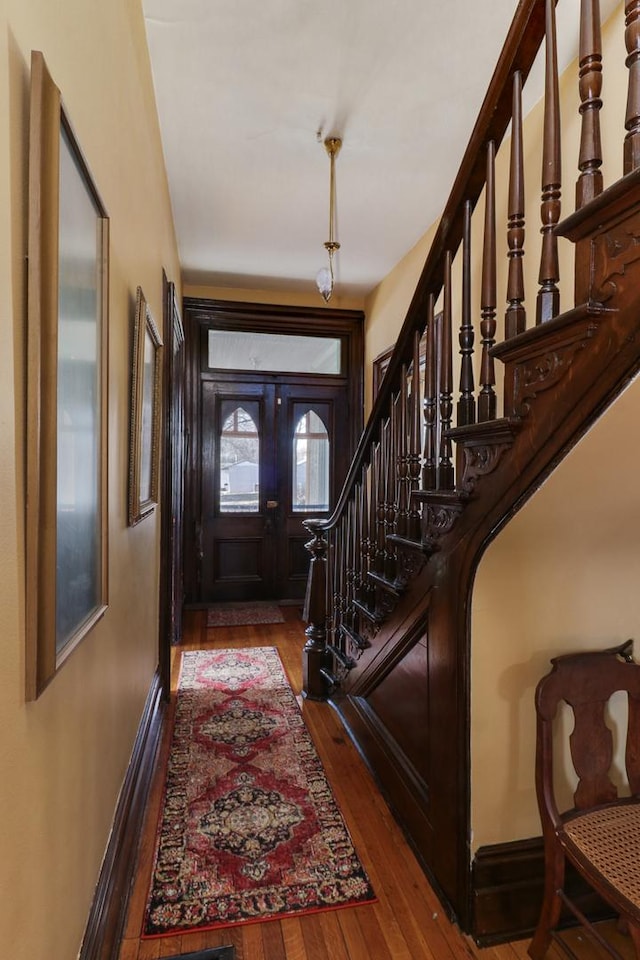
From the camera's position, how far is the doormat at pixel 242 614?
4.49 meters

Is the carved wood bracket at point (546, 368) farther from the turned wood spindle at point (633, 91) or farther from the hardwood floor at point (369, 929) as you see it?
the hardwood floor at point (369, 929)

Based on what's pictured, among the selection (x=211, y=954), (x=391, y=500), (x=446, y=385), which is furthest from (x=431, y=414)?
(x=211, y=954)

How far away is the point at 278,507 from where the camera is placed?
505 centimetres

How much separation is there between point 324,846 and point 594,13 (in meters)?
2.35

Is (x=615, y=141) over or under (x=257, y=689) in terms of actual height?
over

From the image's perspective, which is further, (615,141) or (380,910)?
(615,141)

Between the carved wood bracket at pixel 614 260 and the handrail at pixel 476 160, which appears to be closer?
the carved wood bracket at pixel 614 260

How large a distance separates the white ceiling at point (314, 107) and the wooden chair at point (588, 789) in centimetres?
227

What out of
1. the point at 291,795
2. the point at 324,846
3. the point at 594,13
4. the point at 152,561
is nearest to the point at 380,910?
the point at 324,846

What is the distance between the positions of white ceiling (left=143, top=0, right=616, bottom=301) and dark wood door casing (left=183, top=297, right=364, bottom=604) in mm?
1003

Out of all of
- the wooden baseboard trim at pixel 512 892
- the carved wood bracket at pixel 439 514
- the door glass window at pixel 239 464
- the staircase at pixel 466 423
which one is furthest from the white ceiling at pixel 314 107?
the wooden baseboard trim at pixel 512 892

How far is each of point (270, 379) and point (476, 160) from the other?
370 centimetres

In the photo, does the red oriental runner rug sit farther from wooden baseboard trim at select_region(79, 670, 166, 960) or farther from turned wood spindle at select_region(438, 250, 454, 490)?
turned wood spindle at select_region(438, 250, 454, 490)

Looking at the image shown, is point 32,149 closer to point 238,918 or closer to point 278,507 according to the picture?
point 238,918
